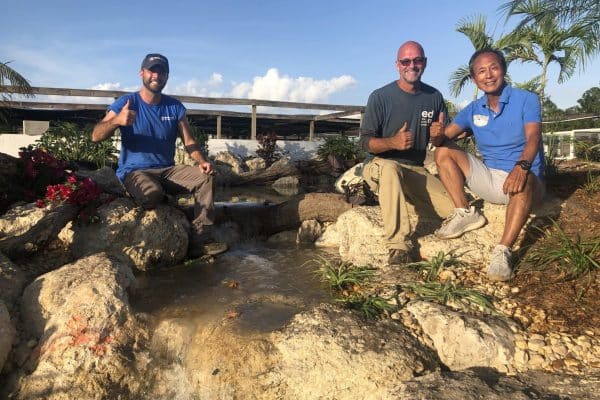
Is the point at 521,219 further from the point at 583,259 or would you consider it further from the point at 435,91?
the point at 435,91

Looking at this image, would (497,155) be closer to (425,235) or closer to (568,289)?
(425,235)

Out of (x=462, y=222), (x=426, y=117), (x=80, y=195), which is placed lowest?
(x=462, y=222)

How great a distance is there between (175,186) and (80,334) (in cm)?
235

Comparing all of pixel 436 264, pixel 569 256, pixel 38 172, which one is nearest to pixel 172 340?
pixel 436 264

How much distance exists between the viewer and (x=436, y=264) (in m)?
3.81

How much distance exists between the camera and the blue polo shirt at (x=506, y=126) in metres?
3.90

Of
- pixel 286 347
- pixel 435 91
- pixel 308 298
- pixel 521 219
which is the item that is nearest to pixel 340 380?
pixel 286 347

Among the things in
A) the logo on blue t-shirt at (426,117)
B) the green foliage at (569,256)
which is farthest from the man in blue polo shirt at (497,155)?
the logo on blue t-shirt at (426,117)

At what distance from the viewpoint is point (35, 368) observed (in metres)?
2.95

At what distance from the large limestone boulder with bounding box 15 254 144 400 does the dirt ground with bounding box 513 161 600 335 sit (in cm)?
272

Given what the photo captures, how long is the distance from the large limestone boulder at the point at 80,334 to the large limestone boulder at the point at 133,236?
1163 millimetres

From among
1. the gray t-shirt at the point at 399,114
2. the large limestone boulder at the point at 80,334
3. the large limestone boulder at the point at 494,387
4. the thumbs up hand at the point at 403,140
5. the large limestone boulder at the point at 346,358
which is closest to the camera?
the large limestone boulder at the point at 494,387

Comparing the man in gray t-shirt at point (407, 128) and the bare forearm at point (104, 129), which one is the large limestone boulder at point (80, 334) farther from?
the man in gray t-shirt at point (407, 128)

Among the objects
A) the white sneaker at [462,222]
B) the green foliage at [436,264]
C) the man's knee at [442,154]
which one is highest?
the man's knee at [442,154]
